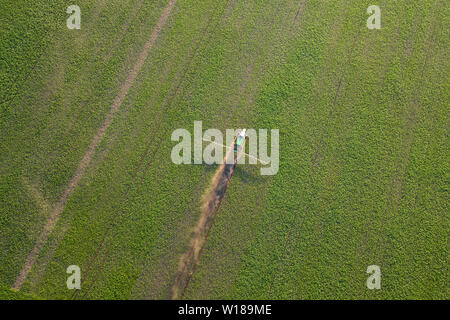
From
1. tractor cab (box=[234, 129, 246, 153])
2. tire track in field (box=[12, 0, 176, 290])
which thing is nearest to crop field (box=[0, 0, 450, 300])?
tire track in field (box=[12, 0, 176, 290])

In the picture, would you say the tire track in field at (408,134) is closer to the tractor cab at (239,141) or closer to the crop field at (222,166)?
the crop field at (222,166)

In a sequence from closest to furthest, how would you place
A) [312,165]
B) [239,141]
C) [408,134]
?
[239,141] < [312,165] < [408,134]

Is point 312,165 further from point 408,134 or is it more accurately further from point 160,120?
point 160,120

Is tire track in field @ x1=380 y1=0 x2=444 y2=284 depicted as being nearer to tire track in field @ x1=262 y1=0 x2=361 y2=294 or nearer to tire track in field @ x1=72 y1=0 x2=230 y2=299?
tire track in field @ x1=262 y1=0 x2=361 y2=294

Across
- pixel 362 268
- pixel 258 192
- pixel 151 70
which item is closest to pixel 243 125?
pixel 258 192

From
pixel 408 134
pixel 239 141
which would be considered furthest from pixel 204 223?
pixel 408 134

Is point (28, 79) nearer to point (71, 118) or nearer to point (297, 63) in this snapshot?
point (71, 118)
